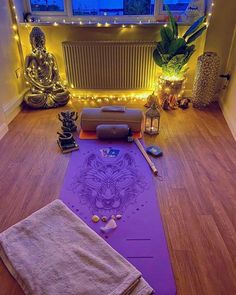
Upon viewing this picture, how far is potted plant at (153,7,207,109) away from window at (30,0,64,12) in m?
1.31

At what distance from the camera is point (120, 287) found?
3.35ft

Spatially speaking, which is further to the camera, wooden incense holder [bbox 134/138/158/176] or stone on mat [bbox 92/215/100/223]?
wooden incense holder [bbox 134/138/158/176]

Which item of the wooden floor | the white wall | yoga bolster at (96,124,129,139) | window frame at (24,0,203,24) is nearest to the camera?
the wooden floor

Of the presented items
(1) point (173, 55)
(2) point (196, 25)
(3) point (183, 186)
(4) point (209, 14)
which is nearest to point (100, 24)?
(1) point (173, 55)

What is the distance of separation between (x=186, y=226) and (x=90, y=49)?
230 cm

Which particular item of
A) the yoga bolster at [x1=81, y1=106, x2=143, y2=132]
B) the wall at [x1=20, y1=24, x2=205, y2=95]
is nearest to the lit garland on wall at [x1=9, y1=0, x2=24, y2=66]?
the wall at [x1=20, y1=24, x2=205, y2=95]

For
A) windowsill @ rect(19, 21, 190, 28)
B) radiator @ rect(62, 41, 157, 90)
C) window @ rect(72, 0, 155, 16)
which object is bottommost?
radiator @ rect(62, 41, 157, 90)

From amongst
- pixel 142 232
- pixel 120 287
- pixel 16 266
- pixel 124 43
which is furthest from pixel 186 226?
pixel 124 43

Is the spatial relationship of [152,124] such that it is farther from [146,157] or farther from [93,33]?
[93,33]

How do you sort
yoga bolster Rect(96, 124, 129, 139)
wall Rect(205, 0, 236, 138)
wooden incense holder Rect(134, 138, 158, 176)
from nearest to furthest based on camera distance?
wooden incense holder Rect(134, 138, 158, 176), yoga bolster Rect(96, 124, 129, 139), wall Rect(205, 0, 236, 138)

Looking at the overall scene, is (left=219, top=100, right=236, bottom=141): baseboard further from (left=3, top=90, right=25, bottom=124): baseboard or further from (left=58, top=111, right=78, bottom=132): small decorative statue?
→ (left=3, top=90, right=25, bottom=124): baseboard

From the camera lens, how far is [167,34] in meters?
2.50

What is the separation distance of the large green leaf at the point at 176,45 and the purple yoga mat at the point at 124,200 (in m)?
1.19

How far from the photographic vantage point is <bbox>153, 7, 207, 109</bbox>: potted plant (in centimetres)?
249
